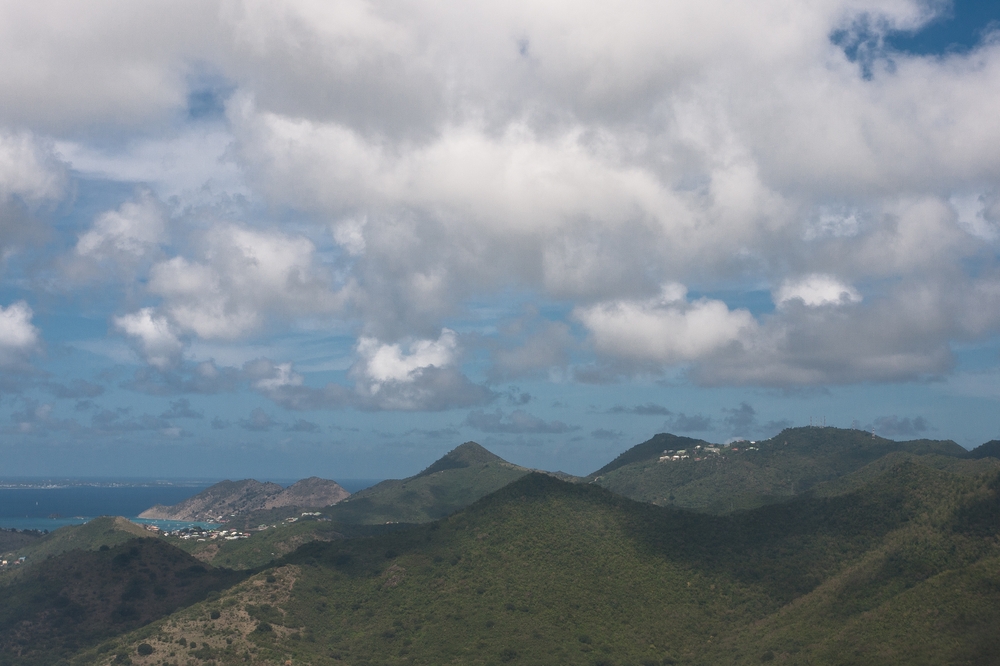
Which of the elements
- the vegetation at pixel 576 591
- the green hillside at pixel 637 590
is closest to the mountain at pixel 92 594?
the vegetation at pixel 576 591

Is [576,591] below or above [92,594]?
above

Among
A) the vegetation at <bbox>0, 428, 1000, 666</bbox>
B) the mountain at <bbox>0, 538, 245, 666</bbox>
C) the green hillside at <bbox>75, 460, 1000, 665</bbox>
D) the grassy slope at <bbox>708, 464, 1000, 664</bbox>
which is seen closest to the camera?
the grassy slope at <bbox>708, 464, 1000, 664</bbox>

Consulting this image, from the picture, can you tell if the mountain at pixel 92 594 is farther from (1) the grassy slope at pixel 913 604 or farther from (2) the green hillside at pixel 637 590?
(1) the grassy slope at pixel 913 604

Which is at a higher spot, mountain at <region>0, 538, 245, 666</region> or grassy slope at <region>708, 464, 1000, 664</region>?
grassy slope at <region>708, 464, 1000, 664</region>

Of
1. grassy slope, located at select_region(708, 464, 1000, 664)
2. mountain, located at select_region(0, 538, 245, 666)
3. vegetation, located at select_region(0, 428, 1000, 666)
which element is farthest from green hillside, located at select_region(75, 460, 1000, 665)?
mountain, located at select_region(0, 538, 245, 666)

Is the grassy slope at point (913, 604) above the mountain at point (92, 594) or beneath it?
above

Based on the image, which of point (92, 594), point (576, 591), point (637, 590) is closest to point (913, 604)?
point (637, 590)

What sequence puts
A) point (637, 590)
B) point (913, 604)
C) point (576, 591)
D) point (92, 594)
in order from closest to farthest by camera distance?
point (913, 604)
point (576, 591)
point (637, 590)
point (92, 594)

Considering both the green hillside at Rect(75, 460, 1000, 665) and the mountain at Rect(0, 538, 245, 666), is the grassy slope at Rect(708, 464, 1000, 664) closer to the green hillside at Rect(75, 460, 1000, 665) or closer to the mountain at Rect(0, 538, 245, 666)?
the green hillside at Rect(75, 460, 1000, 665)

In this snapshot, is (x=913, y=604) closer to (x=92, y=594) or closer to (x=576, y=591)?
(x=576, y=591)
